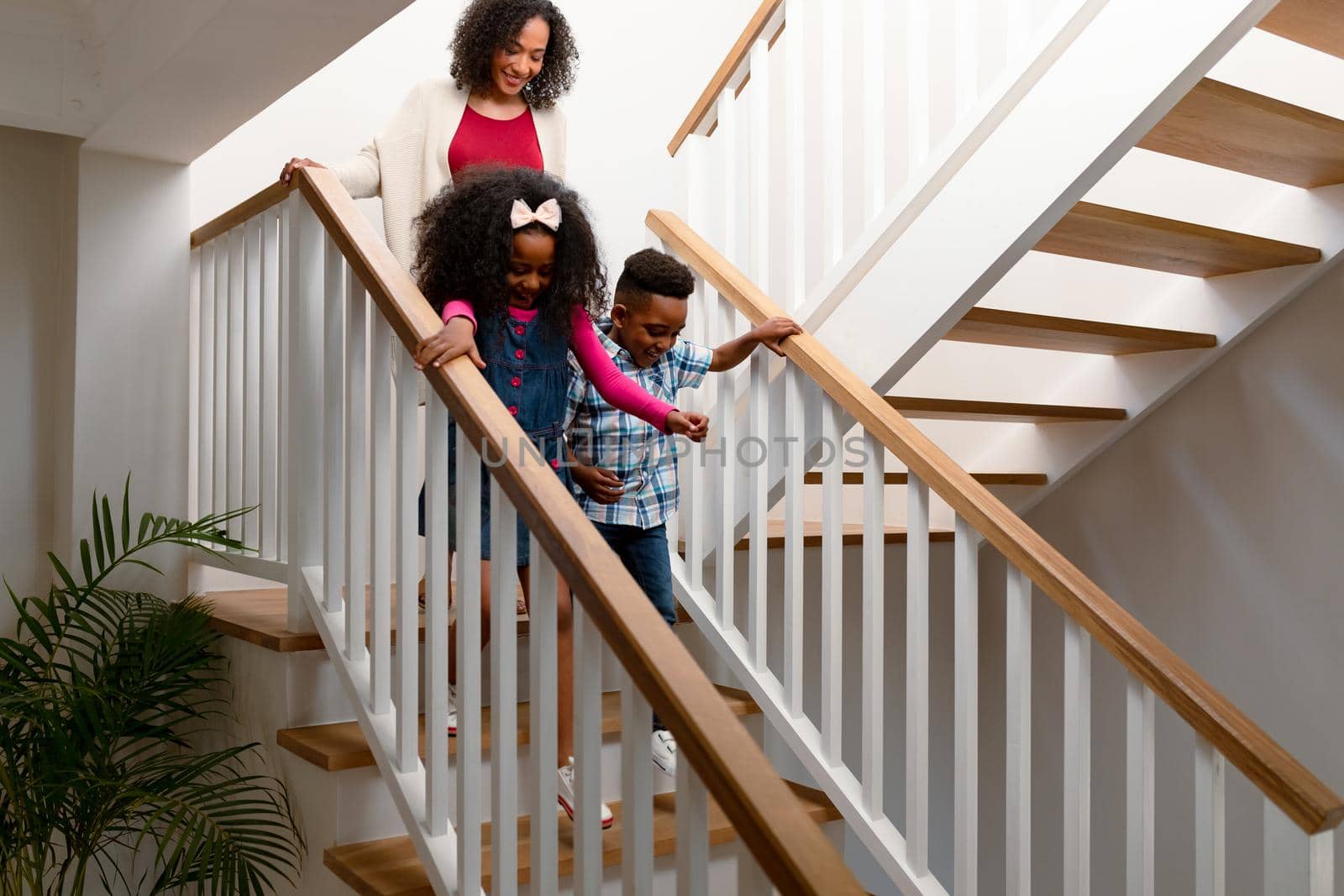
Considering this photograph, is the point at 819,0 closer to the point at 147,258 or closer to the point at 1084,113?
the point at 1084,113

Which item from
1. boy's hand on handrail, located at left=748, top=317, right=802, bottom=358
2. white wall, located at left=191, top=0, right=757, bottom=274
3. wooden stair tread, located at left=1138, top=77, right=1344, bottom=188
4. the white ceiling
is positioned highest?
white wall, located at left=191, top=0, right=757, bottom=274

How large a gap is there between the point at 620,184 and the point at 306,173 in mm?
2013

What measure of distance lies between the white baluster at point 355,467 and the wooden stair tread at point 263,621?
0.26ft

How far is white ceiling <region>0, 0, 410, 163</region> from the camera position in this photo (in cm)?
204

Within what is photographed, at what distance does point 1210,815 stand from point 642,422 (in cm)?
122

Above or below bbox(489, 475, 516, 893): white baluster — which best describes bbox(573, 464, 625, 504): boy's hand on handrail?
above

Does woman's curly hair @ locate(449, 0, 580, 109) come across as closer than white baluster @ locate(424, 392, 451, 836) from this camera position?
No

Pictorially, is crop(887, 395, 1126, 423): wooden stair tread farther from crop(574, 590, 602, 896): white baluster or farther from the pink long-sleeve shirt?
crop(574, 590, 602, 896): white baluster

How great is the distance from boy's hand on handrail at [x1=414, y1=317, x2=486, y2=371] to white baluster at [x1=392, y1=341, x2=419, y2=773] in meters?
0.08

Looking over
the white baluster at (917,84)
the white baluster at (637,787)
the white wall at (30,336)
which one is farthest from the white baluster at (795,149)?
the white wall at (30,336)

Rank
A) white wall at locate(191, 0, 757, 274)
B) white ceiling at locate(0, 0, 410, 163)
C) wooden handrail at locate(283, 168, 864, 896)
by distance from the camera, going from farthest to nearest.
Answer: white wall at locate(191, 0, 757, 274), white ceiling at locate(0, 0, 410, 163), wooden handrail at locate(283, 168, 864, 896)

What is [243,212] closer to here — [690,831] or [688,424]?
[688,424]

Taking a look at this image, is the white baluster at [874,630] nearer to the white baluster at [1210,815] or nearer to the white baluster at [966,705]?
the white baluster at [966,705]

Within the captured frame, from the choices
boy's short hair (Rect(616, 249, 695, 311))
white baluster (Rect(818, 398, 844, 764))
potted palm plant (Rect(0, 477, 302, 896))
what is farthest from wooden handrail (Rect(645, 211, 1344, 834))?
potted palm plant (Rect(0, 477, 302, 896))
